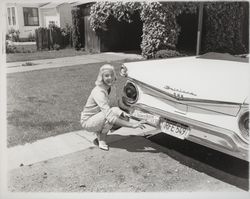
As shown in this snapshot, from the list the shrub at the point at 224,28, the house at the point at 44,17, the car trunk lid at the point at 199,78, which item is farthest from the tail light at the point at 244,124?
the house at the point at 44,17

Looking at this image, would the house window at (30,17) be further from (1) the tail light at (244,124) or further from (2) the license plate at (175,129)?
(1) the tail light at (244,124)

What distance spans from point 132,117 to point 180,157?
67 cm

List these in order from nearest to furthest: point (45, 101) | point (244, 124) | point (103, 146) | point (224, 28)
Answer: point (244, 124) < point (103, 146) < point (45, 101) < point (224, 28)

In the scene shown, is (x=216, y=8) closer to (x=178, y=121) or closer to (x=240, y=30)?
(x=240, y=30)

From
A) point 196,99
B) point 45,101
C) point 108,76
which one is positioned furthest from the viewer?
point 45,101

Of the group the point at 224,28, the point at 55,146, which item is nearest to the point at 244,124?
the point at 55,146

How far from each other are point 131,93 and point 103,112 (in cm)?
36

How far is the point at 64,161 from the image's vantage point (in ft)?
10.7

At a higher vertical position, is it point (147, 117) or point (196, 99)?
point (196, 99)

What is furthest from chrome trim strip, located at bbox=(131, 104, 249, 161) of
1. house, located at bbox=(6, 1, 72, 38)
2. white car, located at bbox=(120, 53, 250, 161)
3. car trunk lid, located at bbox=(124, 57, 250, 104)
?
house, located at bbox=(6, 1, 72, 38)

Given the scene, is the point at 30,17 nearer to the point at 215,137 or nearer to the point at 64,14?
the point at 64,14

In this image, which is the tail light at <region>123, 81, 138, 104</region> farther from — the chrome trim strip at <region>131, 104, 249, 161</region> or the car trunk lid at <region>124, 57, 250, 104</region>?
the chrome trim strip at <region>131, 104, 249, 161</region>

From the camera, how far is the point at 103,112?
10.9 ft

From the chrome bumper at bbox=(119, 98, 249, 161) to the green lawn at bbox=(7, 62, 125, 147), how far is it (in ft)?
5.70
